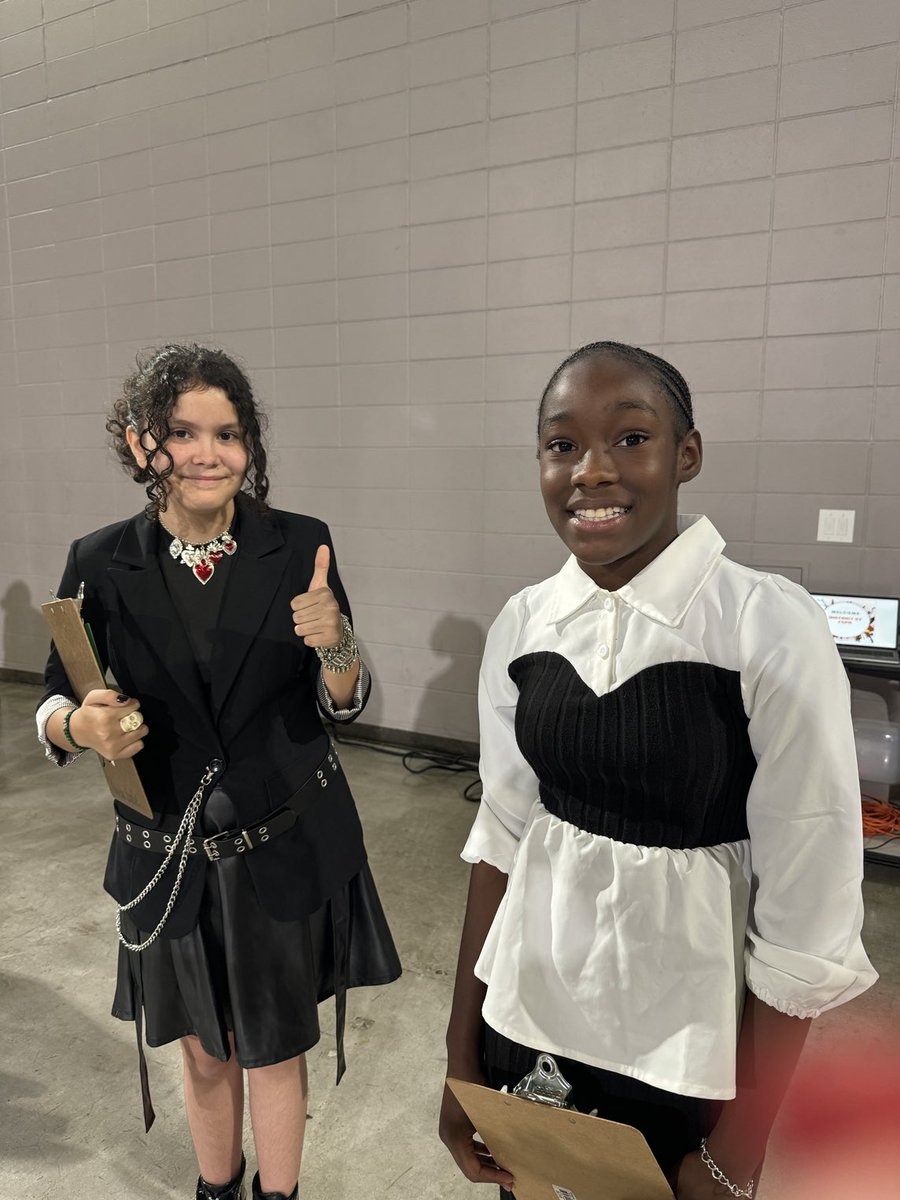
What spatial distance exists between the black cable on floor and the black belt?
2582 millimetres

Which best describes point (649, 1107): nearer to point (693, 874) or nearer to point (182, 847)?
point (693, 874)

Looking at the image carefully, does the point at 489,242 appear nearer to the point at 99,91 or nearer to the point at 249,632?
the point at 99,91

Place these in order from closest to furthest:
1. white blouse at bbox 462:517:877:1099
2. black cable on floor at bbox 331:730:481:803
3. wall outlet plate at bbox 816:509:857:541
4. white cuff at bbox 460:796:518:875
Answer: white blouse at bbox 462:517:877:1099 < white cuff at bbox 460:796:518:875 < wall outlet plate at bbox 816:509:857:541 < black cable on floor at bbox 331:730:481:803

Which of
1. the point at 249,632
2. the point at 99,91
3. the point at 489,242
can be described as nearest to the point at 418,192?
the point at 489,242

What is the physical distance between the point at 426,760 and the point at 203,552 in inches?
118

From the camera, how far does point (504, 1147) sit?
0.89 meters

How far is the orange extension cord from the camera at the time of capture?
306 cm

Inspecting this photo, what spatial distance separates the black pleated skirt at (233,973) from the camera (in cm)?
129

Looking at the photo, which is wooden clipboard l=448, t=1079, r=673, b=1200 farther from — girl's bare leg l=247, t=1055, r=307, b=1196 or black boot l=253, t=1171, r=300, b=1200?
black boot l=253, t=1171, r=300, b=1200

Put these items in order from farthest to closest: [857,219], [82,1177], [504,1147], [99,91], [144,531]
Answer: [99,91]
[857,219]
[82,1177]
[144,531]
[504,1147]

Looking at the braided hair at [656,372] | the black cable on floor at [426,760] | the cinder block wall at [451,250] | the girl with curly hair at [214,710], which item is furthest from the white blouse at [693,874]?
the black cable on floor at [426,760]

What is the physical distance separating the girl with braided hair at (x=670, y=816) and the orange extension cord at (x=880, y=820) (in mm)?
2577

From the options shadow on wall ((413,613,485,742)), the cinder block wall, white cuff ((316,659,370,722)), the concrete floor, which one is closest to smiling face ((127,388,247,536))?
white cuff ((316,659,370,722))

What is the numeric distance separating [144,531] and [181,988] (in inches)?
29.6
